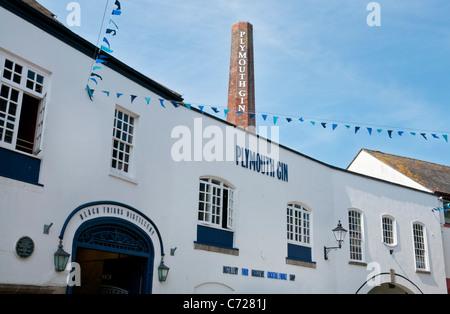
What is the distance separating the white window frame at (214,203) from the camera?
15.0 meters

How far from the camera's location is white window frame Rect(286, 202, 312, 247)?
17.6 meters

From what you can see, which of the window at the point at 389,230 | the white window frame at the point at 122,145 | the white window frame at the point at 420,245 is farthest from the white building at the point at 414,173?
the white window frame at the point at 122,145

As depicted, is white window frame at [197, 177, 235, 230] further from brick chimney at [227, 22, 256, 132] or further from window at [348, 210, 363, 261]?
brick chimney at [227, 22, 256, 132]

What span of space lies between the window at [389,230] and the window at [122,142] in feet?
40.4

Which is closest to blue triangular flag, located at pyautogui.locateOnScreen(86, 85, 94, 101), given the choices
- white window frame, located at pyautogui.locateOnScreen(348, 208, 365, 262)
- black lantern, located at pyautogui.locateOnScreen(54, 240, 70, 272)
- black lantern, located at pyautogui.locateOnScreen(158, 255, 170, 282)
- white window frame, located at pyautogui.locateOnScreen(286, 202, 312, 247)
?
Answer: black lantern, located at pyautogui.locateOnScreen(54, 240, 70, 272)

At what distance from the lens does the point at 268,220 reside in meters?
16.7

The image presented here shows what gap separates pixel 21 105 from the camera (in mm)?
10914

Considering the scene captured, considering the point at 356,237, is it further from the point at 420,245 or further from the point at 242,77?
the point at 242,77

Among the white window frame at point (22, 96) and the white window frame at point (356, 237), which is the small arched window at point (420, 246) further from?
the white window frame at point (22, 96)

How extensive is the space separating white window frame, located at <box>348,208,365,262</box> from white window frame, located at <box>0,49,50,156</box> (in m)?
12.9

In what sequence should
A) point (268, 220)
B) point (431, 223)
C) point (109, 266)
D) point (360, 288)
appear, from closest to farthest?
point (109, 266) → point (268, 220) → point (360, 288) → point (431, 223)

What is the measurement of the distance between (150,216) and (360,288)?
33.3 feet
